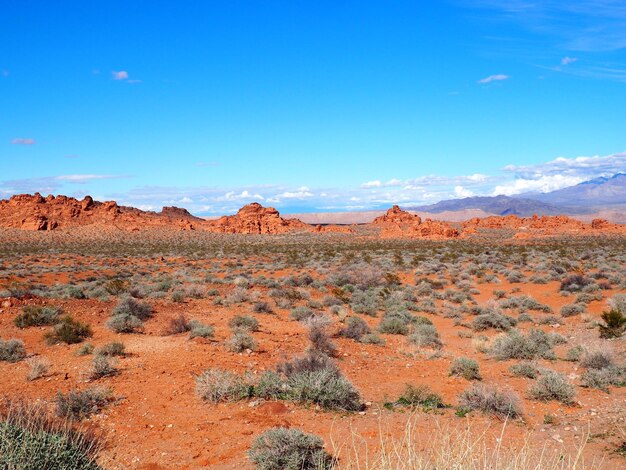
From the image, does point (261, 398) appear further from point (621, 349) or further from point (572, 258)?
point (572, 258)

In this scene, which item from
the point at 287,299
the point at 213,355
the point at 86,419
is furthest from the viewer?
the point at 287,299

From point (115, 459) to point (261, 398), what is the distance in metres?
2.56

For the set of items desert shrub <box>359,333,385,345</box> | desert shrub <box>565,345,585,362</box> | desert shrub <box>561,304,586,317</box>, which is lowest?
desert shrub <box>561,304,586,317</box>

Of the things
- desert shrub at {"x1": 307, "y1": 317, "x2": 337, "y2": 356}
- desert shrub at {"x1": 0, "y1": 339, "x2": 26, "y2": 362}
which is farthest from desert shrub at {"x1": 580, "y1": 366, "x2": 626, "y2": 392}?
desert shrub at {"x1": 0, "y1": 339, "x2": 26, "y2": 362}

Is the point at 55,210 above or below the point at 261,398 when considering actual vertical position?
above

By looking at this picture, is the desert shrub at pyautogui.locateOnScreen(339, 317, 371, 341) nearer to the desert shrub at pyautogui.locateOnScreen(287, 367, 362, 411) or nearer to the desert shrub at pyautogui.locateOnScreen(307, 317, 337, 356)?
the desert shrub at pyautogui.locateOnScreen(307, 317, 337, 356)

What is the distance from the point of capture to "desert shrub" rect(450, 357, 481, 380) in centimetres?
942

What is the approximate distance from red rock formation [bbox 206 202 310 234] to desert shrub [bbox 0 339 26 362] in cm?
8378

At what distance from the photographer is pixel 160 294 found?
1928cm

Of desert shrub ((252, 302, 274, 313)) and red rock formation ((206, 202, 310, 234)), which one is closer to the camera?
desert shrub ((252, 302, 274, 313))

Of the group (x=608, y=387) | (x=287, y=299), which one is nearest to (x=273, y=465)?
(x=608, y=387)

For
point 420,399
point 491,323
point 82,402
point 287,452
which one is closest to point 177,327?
point 82,402

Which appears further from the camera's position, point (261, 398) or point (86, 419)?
point (261, 398)

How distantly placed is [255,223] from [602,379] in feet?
295
